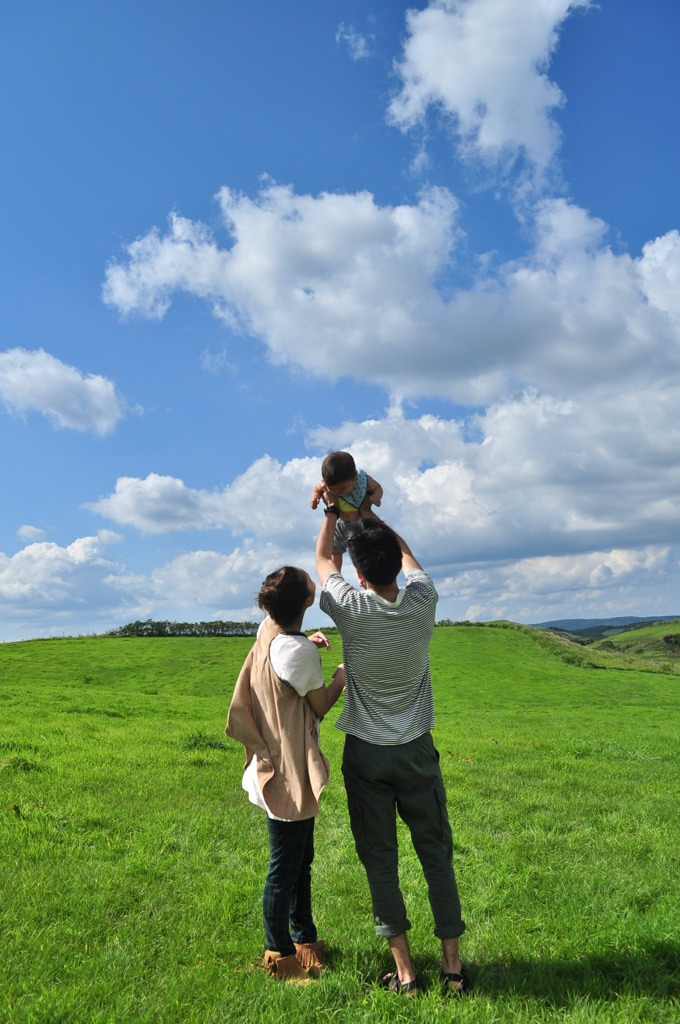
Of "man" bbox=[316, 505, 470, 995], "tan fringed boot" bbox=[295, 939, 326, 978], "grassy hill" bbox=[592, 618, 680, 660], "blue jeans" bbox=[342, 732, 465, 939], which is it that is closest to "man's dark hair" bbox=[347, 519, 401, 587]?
"man" bbox=[316, 505, 470, 995]

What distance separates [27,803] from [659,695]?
36229mm

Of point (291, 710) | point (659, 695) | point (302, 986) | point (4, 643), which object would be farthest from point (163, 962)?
point (4, 643)

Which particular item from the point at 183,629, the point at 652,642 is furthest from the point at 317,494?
the point at 652,642

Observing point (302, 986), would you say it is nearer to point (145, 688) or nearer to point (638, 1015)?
point (638, 1015)

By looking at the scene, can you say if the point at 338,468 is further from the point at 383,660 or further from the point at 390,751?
the point at 390,751

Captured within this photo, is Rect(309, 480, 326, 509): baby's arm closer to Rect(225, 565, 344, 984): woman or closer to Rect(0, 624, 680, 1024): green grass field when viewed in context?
Rect(225, 565, 344, 984): woman

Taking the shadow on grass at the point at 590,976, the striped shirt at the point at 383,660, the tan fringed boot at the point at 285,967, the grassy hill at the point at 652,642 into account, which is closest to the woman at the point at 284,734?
the tan fringed boot at the point at 285,967

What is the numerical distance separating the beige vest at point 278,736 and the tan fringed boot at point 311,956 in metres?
1.26

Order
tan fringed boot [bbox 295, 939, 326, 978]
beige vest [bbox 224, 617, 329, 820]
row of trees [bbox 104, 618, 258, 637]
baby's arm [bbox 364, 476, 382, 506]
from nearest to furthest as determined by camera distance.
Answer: beige vest [bbox 224, 617, 329, 820] < tan fringed boot [bbox 295, 939, 326, 978] < baby's arm [bbox 364, 476, 382, 506] < row of trees [bbox 104, 618, 258, 637]

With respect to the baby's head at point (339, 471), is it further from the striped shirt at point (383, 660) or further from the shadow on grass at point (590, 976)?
the shadow on grass at point (590, 976)

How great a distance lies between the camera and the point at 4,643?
51062 millimetres

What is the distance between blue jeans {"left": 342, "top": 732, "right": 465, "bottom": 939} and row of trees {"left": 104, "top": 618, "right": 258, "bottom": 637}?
174 ft

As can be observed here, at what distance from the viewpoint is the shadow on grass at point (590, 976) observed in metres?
4.71

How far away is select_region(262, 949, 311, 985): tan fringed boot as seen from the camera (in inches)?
188
